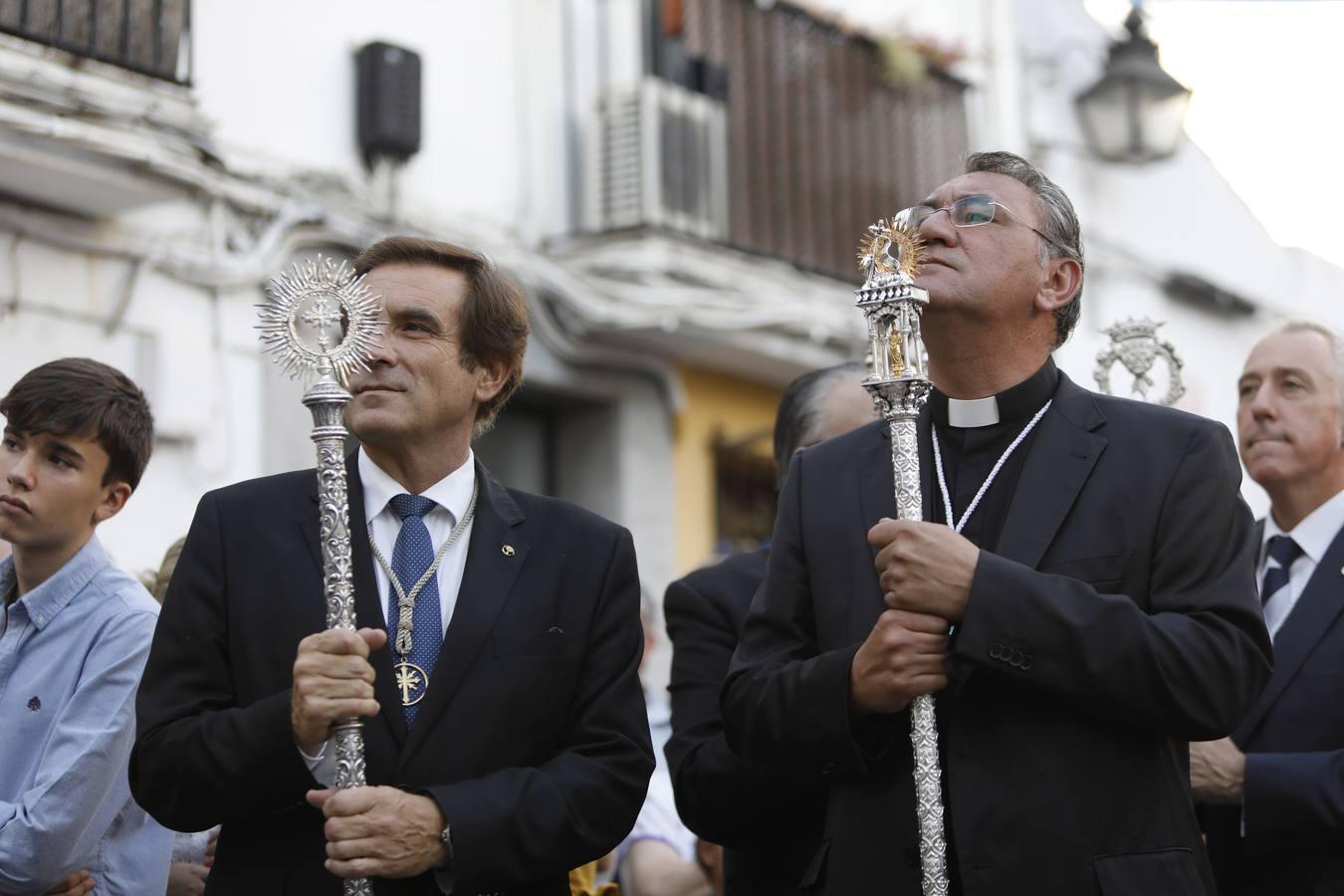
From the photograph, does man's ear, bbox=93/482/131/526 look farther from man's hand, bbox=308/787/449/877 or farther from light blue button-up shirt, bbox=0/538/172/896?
man's hand, bbox=308/787/449/877

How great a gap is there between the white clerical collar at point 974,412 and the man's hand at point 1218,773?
1072 mm

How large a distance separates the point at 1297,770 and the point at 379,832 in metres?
2.11

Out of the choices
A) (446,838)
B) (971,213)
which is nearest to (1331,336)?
(971,213)

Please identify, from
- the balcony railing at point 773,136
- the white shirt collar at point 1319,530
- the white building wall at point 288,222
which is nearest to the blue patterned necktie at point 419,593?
the white shirt collar at point 1319,530

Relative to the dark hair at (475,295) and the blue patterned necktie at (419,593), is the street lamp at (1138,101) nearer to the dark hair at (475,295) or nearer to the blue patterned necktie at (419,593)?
the dark hair at (475,295)

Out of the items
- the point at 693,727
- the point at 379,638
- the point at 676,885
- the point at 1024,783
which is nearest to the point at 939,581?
the point at 1024,783

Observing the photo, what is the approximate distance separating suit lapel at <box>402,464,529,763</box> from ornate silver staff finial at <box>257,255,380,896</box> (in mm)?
178

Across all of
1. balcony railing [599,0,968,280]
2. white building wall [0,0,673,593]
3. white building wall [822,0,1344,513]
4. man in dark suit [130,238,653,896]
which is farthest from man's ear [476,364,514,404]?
white building wall [822,0,1344,513]

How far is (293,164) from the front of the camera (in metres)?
9.12

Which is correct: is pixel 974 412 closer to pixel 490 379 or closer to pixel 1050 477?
pixel 1050 477

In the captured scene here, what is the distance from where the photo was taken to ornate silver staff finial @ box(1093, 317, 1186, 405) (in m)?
5.00

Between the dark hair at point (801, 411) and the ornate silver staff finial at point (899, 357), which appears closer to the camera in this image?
the ornate silver staff finial at point (899, 357)

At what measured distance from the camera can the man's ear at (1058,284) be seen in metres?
3.81

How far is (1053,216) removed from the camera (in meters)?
3.85
